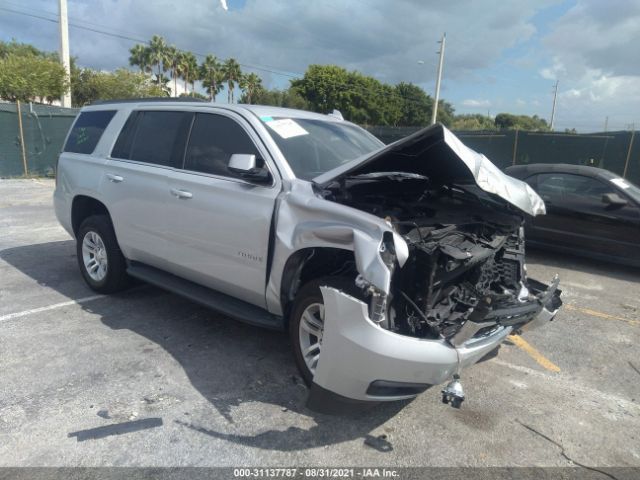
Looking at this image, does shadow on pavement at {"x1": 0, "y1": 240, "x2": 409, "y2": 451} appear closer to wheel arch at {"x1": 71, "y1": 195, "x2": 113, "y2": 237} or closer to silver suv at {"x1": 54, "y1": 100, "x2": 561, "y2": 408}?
silver suv at {"x1": 54, "y1": 100, "x2": 561, "y2": 408}

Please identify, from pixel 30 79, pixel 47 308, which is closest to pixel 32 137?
pixel 30 79

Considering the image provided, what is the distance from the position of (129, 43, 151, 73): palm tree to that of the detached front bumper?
6002 cm

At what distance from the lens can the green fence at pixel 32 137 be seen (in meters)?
15.5

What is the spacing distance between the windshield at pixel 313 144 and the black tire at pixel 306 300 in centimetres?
87

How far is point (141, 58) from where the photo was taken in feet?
186

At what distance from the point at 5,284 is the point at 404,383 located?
4.98 meters

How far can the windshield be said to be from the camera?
12.6 feet

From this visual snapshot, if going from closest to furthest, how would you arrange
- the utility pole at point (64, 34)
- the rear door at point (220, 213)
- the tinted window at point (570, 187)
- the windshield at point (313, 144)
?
the rear door at point (220, 213) < the windshield at point (313, 144) < the tinted window at point (570, 187) < the utility pole at point (64, 34)

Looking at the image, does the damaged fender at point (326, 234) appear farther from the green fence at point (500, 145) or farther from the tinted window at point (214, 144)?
the green fence at point (500, 145)

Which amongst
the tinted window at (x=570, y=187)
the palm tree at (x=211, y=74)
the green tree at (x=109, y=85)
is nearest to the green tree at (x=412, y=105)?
the palm tree at (x=211, y=74)

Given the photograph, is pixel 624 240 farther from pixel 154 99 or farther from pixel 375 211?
pixel 154 99

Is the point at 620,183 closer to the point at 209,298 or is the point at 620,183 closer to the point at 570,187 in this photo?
the point at 570,187

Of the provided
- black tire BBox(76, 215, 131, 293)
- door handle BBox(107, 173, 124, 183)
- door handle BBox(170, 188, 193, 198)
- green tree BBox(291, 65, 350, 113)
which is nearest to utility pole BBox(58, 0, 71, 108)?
black tire BBox(76, 215, 131, 293)

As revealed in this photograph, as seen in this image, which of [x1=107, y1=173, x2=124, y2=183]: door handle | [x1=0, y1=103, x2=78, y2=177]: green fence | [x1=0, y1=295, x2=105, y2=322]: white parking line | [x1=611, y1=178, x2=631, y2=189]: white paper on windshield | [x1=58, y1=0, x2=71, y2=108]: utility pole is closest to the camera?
[x1=0, y1=295, x2=105, y2=322]: white parking line
